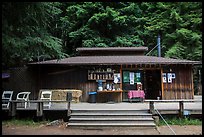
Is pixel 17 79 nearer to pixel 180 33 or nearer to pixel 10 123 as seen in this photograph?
pixel 10 123

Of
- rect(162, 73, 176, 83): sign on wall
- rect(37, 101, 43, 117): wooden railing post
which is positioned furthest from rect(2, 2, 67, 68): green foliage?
rect(162, 73, 176, 83): sign on wall

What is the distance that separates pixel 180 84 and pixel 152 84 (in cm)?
182

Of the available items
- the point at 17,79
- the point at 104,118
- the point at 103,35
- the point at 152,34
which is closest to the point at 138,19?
the point at 152,34

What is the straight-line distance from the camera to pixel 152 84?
43.1 feet

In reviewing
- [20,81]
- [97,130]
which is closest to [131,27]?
[20,81]

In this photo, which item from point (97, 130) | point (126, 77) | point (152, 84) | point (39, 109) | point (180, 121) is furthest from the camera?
point (152, 84)

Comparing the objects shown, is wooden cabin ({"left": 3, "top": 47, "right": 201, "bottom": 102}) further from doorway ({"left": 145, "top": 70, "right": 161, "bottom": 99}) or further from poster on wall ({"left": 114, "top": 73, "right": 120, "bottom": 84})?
doorway ({"left": 145, "top": 70, "right": 161, "bottom": 99})

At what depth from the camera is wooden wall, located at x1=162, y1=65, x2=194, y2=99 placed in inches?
461

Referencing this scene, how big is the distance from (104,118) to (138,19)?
46.5ft

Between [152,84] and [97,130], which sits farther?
[152,84]

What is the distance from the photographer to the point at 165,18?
19.0m

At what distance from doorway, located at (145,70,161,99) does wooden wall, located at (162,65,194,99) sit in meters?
1.03

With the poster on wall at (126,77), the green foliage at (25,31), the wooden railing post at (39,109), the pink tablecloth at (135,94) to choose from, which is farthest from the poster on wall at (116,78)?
the green foliage at (25,31)

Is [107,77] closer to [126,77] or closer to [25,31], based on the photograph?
[126,77]
